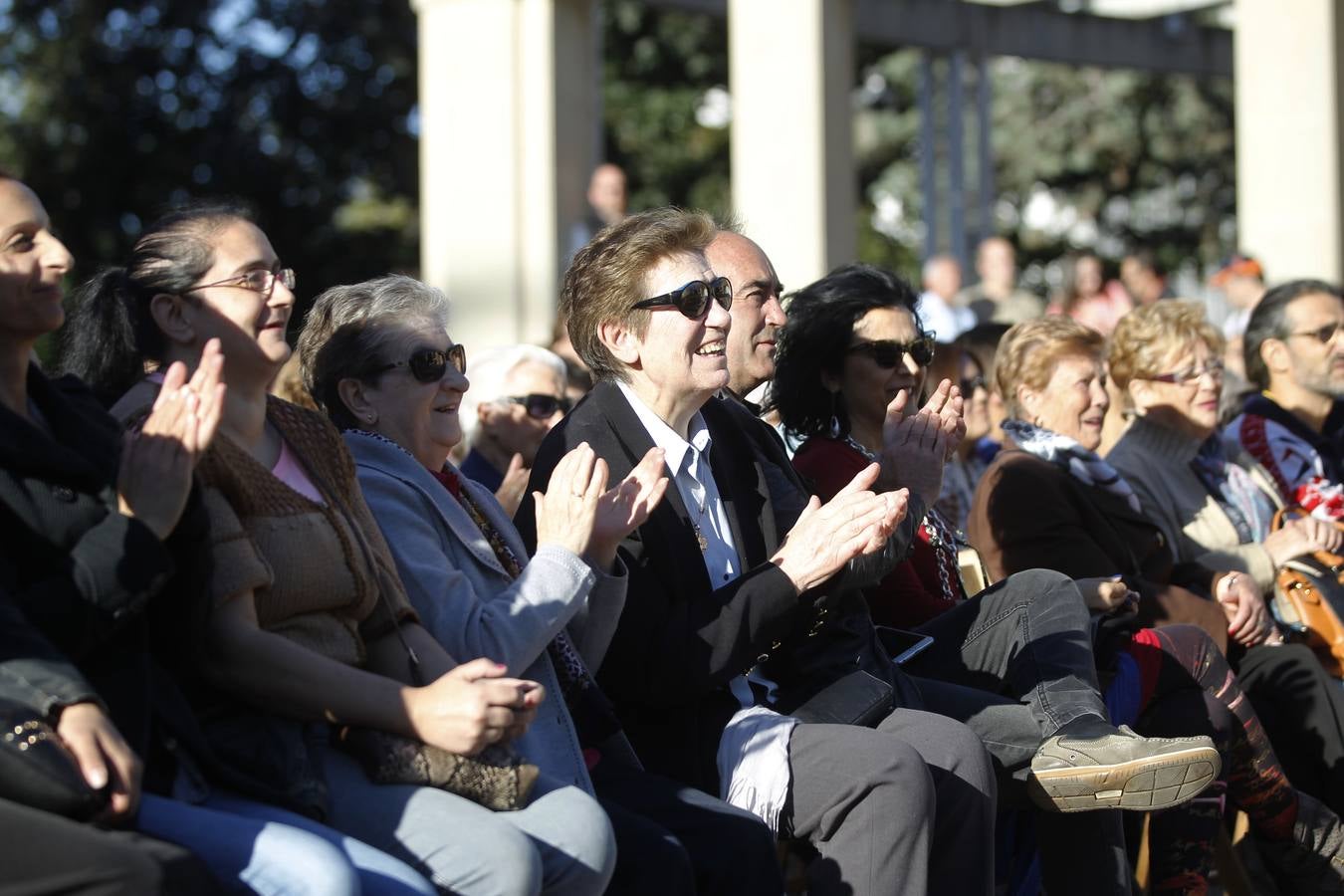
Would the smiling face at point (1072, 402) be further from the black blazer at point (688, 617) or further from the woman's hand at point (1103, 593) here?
the black blazer at point (688, 617)

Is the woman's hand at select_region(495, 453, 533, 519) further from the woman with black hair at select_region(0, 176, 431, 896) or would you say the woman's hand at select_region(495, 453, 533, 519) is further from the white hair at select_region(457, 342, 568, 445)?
the woman with black hair at select_region(0, 176, 431, 896)

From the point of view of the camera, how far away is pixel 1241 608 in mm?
5469

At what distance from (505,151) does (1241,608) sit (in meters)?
6.86

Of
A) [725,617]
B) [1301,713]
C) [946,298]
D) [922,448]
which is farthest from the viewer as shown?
[946,298]

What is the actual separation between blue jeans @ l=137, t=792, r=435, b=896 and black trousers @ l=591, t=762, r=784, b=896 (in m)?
0.58

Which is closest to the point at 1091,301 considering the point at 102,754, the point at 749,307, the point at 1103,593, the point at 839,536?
the point at 1103,593

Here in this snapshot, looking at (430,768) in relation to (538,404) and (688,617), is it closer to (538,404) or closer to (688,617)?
(688,617)

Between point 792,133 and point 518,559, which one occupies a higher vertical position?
point 792,133

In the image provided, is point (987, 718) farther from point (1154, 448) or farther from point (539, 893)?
point (1154, 448)

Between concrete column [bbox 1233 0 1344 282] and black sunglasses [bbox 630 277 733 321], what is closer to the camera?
black sunglasses [bbox 630 277 733 321]

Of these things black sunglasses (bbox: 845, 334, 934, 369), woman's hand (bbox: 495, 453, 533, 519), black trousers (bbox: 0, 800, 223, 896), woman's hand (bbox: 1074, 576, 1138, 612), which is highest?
black sunglasses (bbox: 845, 334, 934, 369)

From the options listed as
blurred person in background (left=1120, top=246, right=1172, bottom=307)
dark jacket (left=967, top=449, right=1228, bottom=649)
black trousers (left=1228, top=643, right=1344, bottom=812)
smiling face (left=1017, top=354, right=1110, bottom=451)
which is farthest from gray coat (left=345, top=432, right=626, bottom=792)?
blurred person in background (left=1120, top=246, right=1172, bottom=307)

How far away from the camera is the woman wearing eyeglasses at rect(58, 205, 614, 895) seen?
3.12m

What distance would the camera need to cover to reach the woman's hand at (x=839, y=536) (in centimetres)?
381
